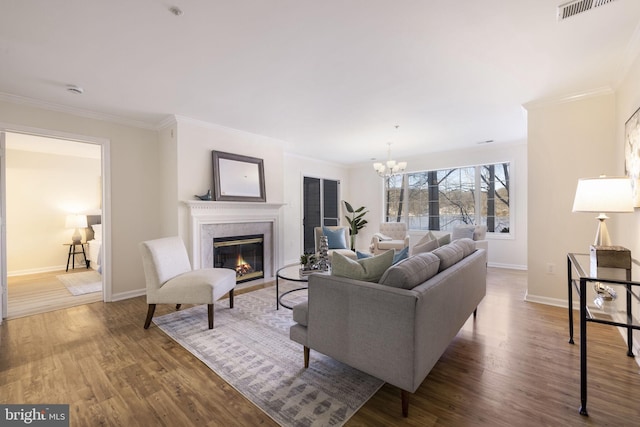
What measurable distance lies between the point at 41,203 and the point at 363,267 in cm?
673

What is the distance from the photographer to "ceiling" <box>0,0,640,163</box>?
1814 millimetres

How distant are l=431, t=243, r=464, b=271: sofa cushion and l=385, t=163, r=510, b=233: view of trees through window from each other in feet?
13.3

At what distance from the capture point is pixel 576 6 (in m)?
1.77

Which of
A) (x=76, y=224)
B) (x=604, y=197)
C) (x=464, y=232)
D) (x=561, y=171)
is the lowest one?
(x=464, y=232)

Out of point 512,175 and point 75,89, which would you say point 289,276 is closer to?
point 75,89

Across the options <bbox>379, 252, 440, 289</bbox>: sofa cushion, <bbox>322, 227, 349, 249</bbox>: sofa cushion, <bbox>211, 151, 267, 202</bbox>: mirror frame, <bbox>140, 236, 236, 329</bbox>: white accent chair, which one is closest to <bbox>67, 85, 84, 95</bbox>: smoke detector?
<bbox>211, 151, 267, 202</bbox>: mirror frame

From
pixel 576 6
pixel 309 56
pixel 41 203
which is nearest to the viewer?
pixel 576 6

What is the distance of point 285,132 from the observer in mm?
4520

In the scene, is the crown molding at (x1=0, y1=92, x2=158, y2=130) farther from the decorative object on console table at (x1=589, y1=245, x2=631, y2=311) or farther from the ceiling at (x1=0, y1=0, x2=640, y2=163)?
the decorative object on console table at (x1=589, y1=245, x2=631, y2=311)

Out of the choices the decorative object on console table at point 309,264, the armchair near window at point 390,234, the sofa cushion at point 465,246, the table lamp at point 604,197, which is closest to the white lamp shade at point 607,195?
the table lamp at point 604,197

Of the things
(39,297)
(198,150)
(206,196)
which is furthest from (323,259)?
(39,297)

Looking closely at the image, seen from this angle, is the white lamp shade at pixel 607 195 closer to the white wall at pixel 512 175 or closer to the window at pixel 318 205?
the white wall at pixel 512 175

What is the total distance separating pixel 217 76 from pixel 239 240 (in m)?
2.49

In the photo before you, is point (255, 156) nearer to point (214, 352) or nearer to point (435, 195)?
point (214, 352)
